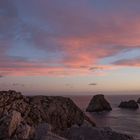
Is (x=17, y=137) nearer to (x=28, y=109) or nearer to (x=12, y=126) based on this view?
(x=12, y=126)

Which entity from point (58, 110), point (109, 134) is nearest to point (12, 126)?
point (109, 134)

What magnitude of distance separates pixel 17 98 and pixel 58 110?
366 inches

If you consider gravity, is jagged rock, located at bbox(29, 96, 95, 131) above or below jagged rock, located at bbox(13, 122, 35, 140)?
above

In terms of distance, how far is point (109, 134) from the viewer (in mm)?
23625

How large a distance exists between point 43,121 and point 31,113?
96.3 inches

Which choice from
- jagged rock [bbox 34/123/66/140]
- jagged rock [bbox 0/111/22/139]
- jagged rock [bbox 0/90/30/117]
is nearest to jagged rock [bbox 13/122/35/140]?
jagged rock [bbox 0/111/22/139]

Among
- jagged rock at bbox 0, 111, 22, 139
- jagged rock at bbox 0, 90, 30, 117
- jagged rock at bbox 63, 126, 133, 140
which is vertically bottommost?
jagged rock at bbox 63, 126, 133, 140

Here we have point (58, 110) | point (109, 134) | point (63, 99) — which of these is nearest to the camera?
point (109, 134)

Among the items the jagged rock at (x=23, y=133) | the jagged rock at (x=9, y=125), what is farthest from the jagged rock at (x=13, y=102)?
the jagged rock at (x=23, y=133)

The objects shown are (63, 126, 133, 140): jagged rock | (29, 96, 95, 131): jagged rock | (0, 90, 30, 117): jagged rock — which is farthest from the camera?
(29, 96, 95, 131): jagged rock

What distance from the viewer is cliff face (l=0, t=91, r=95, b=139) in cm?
2150

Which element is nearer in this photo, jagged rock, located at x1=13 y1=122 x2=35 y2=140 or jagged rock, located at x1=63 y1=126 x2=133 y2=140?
jagged rock, located at x1=13 y1=122 x2=35 y2=140

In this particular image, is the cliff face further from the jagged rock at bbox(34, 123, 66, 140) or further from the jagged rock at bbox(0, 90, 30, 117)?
the jagged rock at bbox(34, 123, 66, 140)

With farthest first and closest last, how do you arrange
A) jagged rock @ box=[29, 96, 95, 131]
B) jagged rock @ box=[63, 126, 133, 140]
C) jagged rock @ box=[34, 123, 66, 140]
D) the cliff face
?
jagged rock @ box=[29, 96, 95, 131] → jagged rock @ box=[63, 126, 133, 140] → the cliff face → jagged rock @ box=[34, 123, 66, 140]
